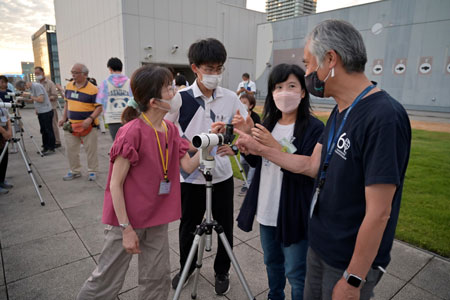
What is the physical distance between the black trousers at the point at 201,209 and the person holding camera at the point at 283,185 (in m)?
0.41

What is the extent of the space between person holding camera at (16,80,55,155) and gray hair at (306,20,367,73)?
27.0 feet

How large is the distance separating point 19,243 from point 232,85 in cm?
2427

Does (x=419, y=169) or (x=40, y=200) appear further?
(x=419, y=169)

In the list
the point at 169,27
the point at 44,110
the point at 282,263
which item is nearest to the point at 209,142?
the point at 282,263

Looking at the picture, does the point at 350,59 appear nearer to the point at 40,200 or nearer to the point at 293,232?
the point at 293,232

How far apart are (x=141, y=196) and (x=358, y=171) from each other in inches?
53.6

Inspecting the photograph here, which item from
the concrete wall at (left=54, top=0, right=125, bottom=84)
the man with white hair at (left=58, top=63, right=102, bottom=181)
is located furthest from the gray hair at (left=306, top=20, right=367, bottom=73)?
the concrete wall at (left=54, top=0, right=125, bottom=84)

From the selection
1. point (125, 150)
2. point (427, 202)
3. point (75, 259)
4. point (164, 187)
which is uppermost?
point (125, 150)

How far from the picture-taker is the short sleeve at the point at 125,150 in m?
1.73

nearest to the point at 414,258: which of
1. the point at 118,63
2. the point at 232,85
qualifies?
the point at 118,63

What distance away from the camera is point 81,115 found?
18.4 feet

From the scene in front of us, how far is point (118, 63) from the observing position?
19.0 feet

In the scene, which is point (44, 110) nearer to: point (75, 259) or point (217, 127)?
point (75, 259)

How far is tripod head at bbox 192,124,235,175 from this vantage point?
168 centimetres
